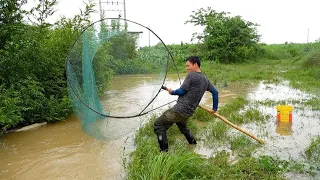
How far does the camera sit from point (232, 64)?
20.3m

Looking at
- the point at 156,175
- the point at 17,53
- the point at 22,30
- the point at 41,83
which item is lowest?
the point at 156,175

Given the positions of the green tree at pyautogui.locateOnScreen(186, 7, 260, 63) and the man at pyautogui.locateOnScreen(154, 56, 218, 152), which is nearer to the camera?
the man at pyautogui.locateOnScreen(154, 56, 218, 152)

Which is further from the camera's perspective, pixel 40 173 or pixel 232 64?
pixel 232 64

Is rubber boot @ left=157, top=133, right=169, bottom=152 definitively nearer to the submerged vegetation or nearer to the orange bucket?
the submerged vegetation

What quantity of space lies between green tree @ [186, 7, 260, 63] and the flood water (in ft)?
44.1

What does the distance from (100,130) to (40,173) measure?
1226 millimetres

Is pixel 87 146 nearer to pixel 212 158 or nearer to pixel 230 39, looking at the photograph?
pixel 212 158

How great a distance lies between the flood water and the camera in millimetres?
4438

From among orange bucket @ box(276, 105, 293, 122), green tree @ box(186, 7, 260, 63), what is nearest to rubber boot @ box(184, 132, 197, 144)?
orange bucket @ box(276, 105, 293, 122)

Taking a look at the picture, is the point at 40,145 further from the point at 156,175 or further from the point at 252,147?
the point at 252,147

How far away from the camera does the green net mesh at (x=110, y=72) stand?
5.32 metres

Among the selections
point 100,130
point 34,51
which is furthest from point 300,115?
point 34,51

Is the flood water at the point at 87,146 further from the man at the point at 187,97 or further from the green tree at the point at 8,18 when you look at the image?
the green tree at the point at 8,18

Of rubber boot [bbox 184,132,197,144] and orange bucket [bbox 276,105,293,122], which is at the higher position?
orange bucket [bbox 276,105,293,122]
